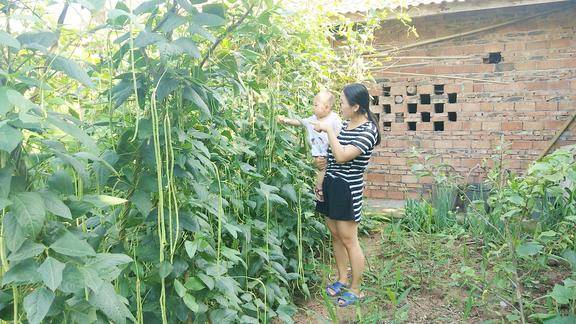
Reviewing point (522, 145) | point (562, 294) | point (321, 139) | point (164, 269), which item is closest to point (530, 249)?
point (562, 294)

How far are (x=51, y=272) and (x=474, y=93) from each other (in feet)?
17.2

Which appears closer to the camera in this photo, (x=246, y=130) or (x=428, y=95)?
(x=246, y=130)

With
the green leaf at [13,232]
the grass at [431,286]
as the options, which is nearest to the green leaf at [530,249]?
the grass at [431,286]

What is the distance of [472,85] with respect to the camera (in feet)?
18.3

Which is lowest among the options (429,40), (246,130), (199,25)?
(246,130)

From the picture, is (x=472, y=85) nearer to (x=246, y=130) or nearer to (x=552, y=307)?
(x=552, y=307)

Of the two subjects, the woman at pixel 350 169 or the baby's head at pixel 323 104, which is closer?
the woman at pixel 350 169

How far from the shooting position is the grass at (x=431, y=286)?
3027 millimetres

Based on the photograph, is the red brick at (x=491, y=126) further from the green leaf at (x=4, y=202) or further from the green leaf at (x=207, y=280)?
the green leaf at (x=4, y=202)

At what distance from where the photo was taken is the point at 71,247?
1209mm

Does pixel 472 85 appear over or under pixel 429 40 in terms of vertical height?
under

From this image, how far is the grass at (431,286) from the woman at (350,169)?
211mm

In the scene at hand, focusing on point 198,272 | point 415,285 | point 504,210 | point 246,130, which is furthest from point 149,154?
point 415,285

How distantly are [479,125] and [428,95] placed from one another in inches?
26.2
